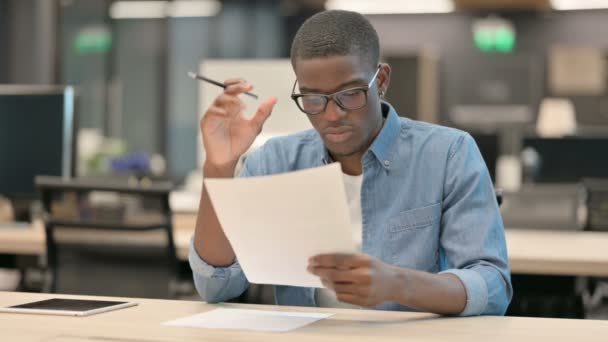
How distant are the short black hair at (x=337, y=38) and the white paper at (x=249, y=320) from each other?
0.51m

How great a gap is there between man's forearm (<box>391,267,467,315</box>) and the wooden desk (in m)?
0.03

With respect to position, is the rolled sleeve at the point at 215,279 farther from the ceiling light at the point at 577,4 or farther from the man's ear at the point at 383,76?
the ceiling light at the point at 577,4

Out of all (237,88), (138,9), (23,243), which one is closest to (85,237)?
(23,243)

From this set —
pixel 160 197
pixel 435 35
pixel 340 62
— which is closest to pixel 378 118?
pixel 340 62

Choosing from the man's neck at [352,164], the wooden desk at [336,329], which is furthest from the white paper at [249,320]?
the man's neck at [352,164]

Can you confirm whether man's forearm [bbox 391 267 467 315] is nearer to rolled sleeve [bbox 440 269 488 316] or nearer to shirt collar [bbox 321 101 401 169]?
rolled sleeve [bbox 440 269 488 316]

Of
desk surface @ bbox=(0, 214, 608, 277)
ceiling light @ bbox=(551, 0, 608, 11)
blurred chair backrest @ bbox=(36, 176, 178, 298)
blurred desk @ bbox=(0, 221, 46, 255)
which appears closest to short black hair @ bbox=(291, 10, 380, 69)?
blurred chair backrest @ bbox=(36, 176, 178, 298)

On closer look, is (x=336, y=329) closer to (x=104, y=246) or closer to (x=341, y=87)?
(x=341, y=87)

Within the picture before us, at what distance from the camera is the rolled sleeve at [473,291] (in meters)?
1.80

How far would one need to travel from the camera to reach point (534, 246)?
3418 millimetres

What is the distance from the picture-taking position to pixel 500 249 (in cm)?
193

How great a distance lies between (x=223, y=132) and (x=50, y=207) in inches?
52.3

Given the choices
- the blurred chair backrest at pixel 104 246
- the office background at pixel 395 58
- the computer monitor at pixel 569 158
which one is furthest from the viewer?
the office background at pixel 395 58

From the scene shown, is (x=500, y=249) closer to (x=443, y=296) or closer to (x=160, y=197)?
(x=443, y=296)
